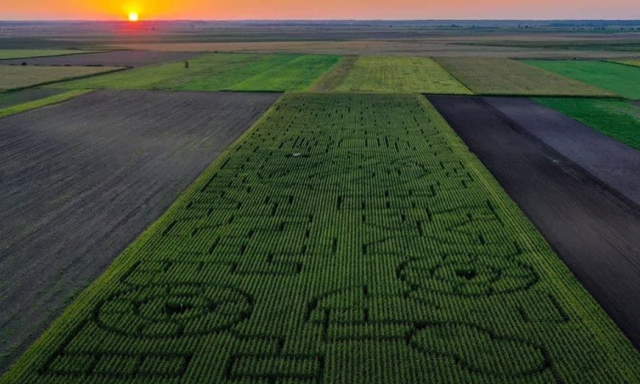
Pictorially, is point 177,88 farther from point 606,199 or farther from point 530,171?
point 606,199

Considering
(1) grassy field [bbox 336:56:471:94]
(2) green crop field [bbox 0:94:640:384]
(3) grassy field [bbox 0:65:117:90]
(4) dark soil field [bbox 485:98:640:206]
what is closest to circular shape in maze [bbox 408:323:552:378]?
(2) green crop field [bbox 0:94:640:384]

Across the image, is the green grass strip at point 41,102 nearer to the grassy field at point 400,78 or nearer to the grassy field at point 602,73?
the grassy field at point 400,78

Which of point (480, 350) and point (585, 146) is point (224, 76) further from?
point (480, 350)

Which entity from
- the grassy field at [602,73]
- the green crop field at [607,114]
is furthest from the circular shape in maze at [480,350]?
the grassy field at [602,73]

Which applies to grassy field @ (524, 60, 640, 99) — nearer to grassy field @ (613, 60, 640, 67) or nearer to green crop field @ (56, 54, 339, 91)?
grassy field @ (613, 60, 640, 67)

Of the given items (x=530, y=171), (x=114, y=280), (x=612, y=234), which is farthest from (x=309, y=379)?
(x=530, y=171)

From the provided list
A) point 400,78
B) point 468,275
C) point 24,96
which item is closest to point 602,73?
point 400,78

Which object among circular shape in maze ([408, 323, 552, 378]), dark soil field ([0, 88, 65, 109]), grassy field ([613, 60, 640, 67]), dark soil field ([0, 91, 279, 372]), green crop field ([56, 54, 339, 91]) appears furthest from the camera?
grassy field ([613, 60, 640, 67])
